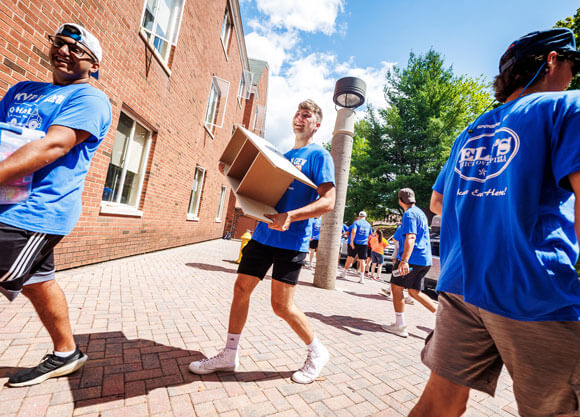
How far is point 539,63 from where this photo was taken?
1.21m

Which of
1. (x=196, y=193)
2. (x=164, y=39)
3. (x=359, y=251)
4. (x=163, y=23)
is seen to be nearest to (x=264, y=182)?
(x=164, y=39)

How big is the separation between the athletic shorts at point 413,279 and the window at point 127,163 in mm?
5365

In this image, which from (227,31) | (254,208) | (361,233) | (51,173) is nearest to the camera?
(51,173)

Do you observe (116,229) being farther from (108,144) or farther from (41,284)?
(41,284)

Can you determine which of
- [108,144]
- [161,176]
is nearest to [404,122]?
[161,176]

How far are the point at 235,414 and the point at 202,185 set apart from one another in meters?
10.4

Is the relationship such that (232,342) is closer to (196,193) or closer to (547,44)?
(547,44)

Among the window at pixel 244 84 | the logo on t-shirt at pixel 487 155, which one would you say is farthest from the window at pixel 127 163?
the window at pixel 244 84

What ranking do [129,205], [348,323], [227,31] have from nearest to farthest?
[348,323] → [129,205] → [227,31]

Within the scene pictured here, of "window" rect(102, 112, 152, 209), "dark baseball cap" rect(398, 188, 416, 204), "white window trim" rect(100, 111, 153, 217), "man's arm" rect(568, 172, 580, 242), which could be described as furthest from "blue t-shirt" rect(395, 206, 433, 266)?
"window" rect(102, 112, 152, 209)

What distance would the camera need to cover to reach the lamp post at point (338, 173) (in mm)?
6738

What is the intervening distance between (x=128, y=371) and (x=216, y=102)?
1092 cm

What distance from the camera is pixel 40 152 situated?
4.73 ft

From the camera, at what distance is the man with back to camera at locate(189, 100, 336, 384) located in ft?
7.15
